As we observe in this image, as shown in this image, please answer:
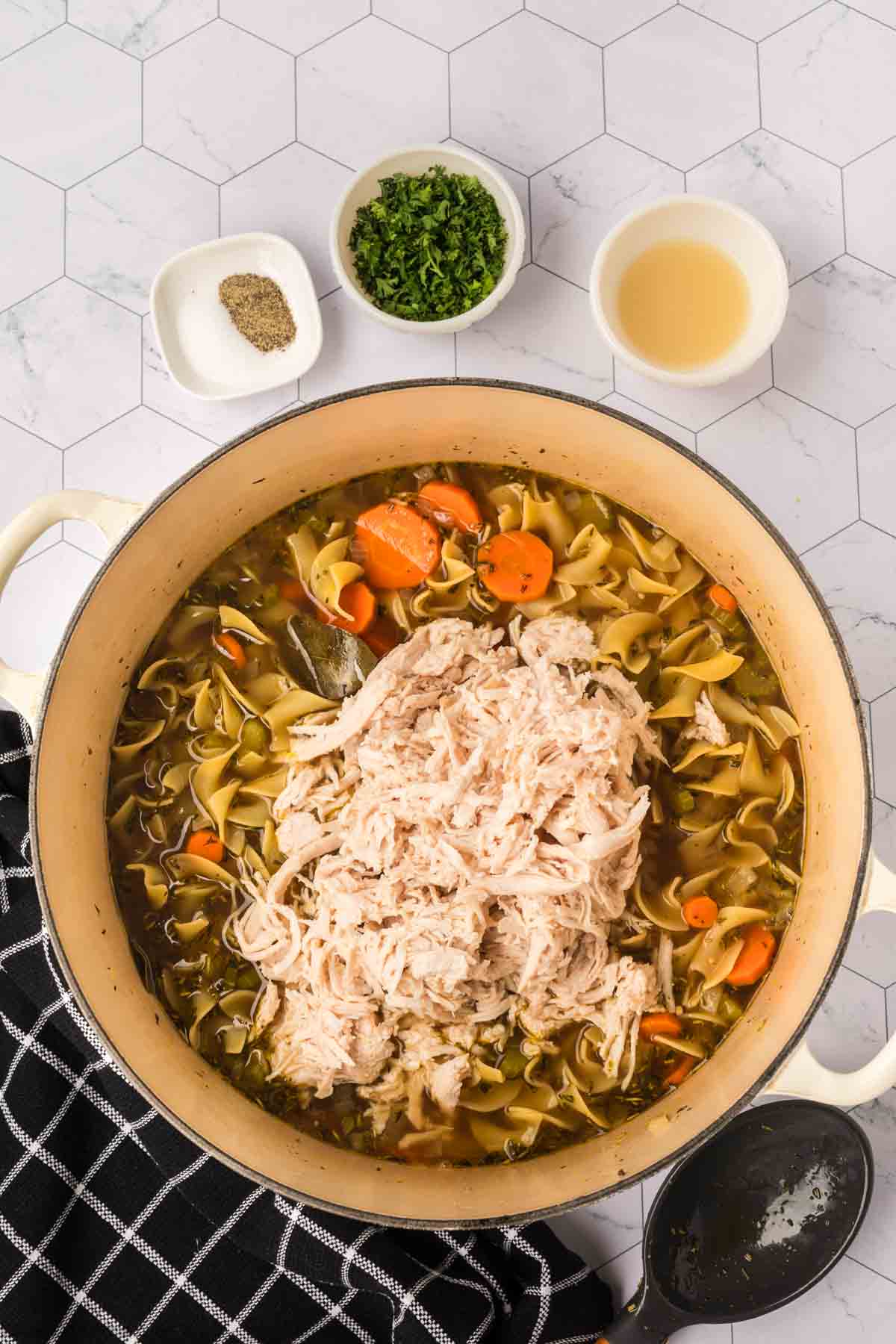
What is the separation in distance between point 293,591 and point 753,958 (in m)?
1.75

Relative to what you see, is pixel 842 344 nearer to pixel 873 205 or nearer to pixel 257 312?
pixel 873 205

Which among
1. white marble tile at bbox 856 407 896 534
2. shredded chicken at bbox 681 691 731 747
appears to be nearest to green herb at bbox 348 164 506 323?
white marble tile at bbox 856 407 896 534

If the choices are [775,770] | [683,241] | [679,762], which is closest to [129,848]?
[679,762]

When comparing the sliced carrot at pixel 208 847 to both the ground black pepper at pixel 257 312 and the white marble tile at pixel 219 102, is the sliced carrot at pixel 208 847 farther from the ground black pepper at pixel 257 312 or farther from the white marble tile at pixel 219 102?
the white marble tile at pixel 219 102

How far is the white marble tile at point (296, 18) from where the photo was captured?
3986 mm

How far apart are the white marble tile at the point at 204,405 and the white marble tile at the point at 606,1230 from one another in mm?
2791

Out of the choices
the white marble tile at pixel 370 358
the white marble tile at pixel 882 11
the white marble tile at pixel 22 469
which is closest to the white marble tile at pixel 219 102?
the white marble tile at pixel 370 358

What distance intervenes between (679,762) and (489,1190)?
1321mm

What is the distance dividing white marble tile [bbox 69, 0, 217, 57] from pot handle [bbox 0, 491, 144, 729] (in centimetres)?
200

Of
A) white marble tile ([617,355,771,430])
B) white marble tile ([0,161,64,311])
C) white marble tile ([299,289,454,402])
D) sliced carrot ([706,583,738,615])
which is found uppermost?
white marble tile ([0,161,64,311])

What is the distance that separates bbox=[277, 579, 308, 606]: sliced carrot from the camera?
346 centimetres

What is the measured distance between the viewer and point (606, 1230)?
11.8 feet

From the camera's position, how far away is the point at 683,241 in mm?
3775

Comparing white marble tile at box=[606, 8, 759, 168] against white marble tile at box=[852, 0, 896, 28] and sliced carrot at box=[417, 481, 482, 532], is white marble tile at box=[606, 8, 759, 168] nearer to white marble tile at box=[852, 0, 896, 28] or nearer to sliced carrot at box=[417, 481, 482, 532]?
white marble tile at box=[852, 0, 896, 28]
